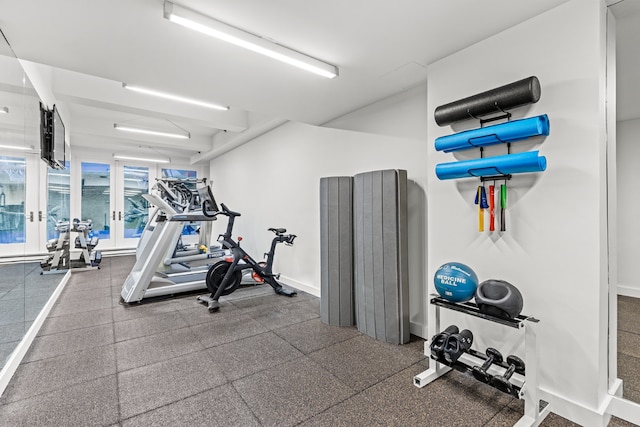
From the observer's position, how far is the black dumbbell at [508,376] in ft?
6.40

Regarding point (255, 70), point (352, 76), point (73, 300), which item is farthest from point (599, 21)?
point (73, 300)

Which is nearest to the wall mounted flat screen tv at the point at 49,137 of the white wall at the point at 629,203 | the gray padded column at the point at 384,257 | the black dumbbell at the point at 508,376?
the gray padded column at the point at 384,257

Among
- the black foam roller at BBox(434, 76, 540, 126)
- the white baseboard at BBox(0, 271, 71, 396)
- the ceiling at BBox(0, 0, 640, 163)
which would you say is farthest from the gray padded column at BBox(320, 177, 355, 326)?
the white baseboard at BBox(0, 271, 71, 396)

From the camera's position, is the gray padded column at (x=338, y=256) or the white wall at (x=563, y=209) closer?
the white wall at (x=563, y=209)

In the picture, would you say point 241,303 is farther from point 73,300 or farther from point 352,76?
point 352,76

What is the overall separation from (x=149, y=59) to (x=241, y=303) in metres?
3.17

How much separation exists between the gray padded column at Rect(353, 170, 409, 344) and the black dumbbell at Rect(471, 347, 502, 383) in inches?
36.2

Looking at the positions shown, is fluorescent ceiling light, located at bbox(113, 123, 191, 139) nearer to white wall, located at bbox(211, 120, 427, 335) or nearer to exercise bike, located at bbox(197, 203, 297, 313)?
white wall, located at bbox(211, 120, 427, 335)

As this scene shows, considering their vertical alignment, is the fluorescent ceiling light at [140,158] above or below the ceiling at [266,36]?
above

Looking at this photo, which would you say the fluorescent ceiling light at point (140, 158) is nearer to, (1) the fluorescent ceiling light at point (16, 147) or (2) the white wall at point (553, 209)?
(1) the fluorescent ceiling light at point (16, 147)

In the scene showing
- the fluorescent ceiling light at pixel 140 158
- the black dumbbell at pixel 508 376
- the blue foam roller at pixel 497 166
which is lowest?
the black dumbbell at pixel 508 376

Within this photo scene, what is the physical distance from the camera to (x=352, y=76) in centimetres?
302

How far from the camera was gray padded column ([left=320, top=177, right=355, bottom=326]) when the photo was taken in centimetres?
350

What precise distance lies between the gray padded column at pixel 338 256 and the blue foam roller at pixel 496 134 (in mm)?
1323
